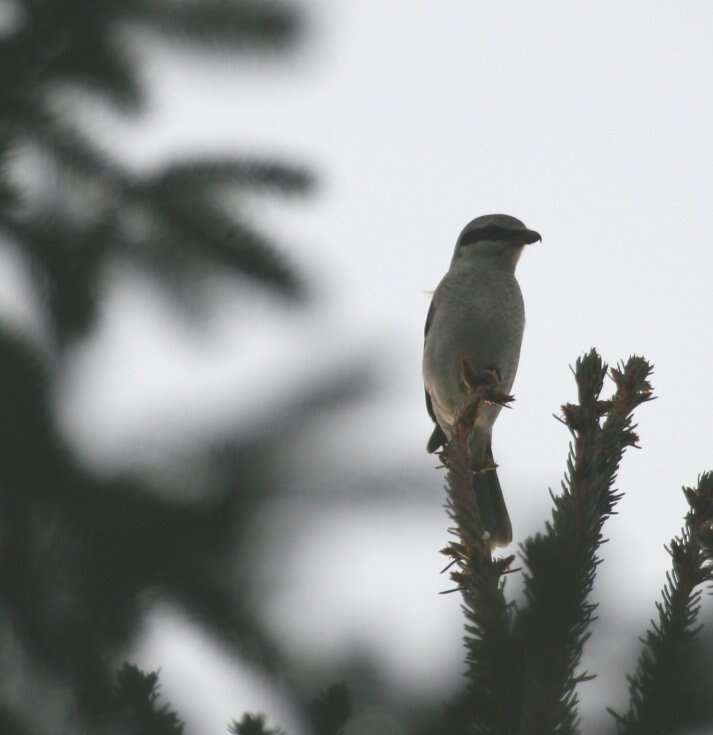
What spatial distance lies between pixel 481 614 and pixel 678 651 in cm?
25

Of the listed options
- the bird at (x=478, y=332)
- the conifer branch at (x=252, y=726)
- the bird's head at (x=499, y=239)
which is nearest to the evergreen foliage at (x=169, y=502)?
the conifer branch at (x=252, y=726)

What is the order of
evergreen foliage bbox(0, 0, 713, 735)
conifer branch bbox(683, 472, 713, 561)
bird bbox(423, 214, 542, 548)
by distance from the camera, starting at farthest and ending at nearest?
bird bbox(423, 214, 542, 548)
conifer branch bbox(683, 472, 713, 561)
evergreen foliage bbox(0, 0, 713, 735)

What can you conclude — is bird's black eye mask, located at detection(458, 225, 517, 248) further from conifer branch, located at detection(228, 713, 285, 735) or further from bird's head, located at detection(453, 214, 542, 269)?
conifer branch, located at detection(228, 713, 285, 735)

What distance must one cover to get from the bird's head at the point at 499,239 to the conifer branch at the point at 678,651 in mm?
4926

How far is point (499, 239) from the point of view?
21.7ft

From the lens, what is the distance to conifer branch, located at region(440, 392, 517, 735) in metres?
1.30

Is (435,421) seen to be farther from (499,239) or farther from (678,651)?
(678,651)

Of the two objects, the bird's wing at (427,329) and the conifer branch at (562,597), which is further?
the bird's wing at (427,329)

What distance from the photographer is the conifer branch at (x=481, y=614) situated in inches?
51.4

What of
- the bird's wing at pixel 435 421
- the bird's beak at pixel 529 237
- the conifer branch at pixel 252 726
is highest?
the bird's beak at pixel 529 237

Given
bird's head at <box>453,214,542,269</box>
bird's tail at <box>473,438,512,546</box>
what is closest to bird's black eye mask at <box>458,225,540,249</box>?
bird's head at <box>453,214,542,269</box>

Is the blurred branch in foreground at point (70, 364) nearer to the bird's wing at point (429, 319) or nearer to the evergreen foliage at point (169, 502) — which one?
the evergreen foliage at point (169, 502)

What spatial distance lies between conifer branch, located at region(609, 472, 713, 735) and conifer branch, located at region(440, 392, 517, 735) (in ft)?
0.48

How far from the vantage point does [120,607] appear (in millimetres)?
1631
